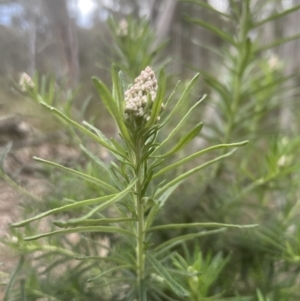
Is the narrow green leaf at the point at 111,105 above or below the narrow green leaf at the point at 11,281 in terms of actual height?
above

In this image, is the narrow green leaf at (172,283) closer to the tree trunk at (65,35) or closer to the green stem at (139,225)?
the green stem at (139,225)

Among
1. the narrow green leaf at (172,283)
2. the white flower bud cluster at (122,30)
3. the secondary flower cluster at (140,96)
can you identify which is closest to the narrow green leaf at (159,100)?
the secondary flower cluster at (140,96)

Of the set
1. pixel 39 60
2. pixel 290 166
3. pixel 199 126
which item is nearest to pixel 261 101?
pixel 290 166

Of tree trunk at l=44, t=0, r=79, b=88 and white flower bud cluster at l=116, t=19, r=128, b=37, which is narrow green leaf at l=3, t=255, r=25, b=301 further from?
tree trunk at l=44, t=0, r=79, b=88

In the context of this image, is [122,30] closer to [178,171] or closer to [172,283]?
[178,171]

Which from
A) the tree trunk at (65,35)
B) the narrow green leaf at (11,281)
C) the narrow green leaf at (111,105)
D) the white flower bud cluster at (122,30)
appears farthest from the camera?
the tree trunk at (65,35)

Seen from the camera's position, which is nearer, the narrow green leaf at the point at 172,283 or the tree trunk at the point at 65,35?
the narrow green leaf at the point at 172,283

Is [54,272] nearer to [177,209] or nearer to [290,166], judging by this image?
[177,209]

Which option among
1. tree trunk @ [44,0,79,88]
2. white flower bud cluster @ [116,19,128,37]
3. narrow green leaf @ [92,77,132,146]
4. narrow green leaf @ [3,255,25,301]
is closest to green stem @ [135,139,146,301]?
narrow green leaf @ [92,77,132,146]
